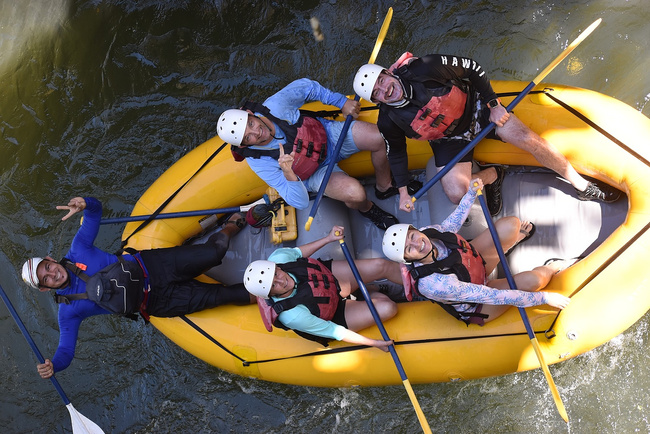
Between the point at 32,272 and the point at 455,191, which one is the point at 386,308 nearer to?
the point at 455,191

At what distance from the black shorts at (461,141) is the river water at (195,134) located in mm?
1508

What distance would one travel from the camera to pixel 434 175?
354 cm

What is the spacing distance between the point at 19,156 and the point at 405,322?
3.97 meters

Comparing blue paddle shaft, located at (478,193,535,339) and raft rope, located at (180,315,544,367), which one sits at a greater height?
blue paddle shaft, located at (478,193,535,339)

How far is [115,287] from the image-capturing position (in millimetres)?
3281

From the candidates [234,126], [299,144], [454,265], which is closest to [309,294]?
[454,265]

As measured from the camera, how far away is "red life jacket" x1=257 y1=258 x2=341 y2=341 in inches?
120

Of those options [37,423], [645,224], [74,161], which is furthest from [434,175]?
[37,423]

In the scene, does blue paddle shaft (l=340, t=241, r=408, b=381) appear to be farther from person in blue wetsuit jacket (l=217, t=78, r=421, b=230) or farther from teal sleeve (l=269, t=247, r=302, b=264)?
person in blue wetsuit jacket (l=217, t=78, r=421, b=230)

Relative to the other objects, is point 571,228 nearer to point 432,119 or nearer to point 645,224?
point 645,224

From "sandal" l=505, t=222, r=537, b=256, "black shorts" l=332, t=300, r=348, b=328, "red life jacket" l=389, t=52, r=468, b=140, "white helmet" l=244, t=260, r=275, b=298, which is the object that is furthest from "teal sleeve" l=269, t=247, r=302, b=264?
"sandal" l=505, t=222, r=537, b=256

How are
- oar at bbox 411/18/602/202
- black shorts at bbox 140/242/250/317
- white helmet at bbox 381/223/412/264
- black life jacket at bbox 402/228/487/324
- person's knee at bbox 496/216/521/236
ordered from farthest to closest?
black shorts at bbox 140/242/250/317 < person's knee at bbox 496/216/521/236 < oar at bbox 411/18/602/202 < black life jacket at bbox 402/228/487/324 < white helmet at bbox 381/223/412/264

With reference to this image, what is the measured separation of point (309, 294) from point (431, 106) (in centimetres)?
118

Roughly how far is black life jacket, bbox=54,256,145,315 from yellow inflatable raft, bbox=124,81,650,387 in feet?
1.49
